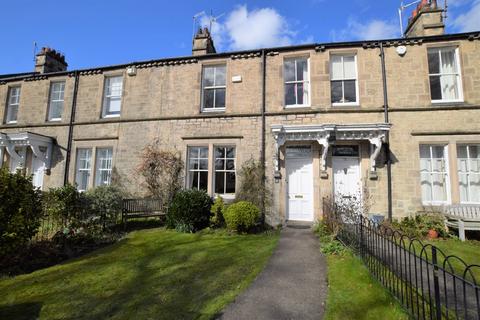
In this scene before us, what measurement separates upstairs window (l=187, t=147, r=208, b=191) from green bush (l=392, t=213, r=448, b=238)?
737 centimetres

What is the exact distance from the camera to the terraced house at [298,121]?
943 centimetres

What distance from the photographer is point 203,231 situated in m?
9.27

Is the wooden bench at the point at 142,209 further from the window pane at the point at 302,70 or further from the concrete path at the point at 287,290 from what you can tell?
the window pane at the point at 302,70

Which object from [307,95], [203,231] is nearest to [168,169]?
[203,231]

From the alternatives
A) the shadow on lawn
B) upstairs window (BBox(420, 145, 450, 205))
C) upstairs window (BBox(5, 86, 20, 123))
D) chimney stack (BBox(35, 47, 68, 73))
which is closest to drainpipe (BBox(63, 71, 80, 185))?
chimney stack (BBox(35, 47, 68, 73))

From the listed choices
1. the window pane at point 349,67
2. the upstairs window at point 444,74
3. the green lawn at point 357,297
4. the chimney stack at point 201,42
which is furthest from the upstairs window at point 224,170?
the upstairs window at point 444,74

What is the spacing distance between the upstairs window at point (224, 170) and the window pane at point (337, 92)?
4.60 metres

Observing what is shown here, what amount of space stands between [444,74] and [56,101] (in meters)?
17.8

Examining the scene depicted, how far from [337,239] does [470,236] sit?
501 cm

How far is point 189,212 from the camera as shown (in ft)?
30.3

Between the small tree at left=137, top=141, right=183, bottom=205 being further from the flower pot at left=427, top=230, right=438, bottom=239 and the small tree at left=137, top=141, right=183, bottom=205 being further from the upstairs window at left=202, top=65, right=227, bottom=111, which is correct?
the flower pot at left=427, top=230, right=438, bottom=239

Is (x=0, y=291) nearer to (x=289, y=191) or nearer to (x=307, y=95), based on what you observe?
(x=289, y=191)

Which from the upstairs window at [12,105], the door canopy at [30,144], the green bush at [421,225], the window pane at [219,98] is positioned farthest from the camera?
the upstairs window at [12,105]

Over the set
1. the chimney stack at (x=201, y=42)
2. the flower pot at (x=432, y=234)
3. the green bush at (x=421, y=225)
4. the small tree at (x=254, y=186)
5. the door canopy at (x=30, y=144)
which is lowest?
the flower pot at (x=432, y=234)
